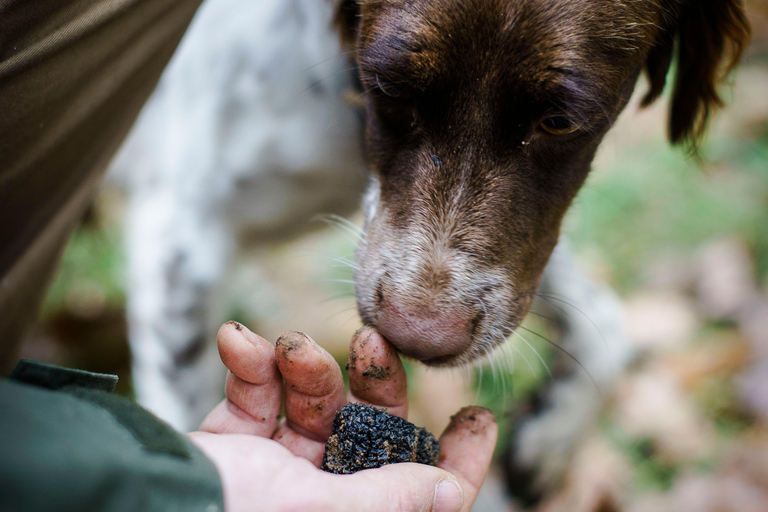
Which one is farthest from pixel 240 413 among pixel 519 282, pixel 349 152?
pixel 349 152

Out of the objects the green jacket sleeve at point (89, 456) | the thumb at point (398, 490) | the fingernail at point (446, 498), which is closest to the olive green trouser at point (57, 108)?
the green jacket sleeve at point (89, 456)

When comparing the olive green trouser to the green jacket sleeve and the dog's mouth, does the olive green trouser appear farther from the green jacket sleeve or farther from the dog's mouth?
the dog's mouth

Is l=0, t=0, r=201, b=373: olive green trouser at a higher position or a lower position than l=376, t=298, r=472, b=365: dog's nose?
higher

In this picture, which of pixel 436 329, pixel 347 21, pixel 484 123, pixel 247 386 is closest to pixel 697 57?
pixel 484 123

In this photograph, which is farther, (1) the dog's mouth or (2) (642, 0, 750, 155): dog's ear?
(2) (642, 0, 750, 155): dog's ear

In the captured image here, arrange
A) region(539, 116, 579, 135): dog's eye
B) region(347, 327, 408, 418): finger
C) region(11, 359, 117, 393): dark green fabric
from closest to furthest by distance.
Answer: region(11, 359, 117, 393): dark green fabric < region(347, 327, 408, 418): finger < region(539, 116, 579, 135): dog's eye

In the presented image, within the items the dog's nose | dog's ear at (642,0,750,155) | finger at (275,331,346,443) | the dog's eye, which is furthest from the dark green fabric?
dog's ear at (642,0,750,155)

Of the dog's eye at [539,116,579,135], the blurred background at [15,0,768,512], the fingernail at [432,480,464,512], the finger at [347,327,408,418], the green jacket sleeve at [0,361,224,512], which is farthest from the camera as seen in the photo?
the blurred background at [15,0,768,512]

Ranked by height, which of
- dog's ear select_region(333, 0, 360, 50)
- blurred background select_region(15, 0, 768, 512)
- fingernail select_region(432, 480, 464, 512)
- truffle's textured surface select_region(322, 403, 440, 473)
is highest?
dog's ear select_region(333, 0, 360, 50)
